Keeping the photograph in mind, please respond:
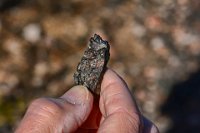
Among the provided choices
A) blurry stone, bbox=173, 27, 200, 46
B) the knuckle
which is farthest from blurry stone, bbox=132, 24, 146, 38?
the knuckle

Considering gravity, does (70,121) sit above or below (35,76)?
above

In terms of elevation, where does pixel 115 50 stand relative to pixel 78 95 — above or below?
below

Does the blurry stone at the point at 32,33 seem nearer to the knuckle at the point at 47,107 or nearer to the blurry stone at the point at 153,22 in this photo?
the blurry stone at the point at 153,22

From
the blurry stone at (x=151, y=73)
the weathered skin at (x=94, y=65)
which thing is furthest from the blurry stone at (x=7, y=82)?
the weathered skin at (x=94, y=65)

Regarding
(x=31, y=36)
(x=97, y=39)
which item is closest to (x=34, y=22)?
(x=31, y=36)

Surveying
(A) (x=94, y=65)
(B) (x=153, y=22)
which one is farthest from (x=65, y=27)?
(A) (x=94, y=65)

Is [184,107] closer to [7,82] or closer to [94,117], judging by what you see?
[7,82]

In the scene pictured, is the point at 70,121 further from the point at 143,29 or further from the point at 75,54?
the point at 143,29
